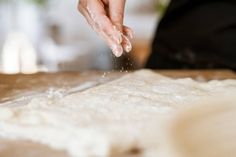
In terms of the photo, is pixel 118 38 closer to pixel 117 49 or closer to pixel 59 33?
pixel 117 49

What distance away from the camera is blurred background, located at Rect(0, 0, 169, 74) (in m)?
2.96

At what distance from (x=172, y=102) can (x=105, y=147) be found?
0.75 feet

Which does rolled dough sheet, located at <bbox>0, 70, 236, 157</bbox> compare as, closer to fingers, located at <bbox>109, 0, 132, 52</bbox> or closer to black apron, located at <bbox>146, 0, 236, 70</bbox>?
fingers, located at <bbox>109, 0, 132, 52</bbox>

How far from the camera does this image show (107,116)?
Result: 81 centimetres

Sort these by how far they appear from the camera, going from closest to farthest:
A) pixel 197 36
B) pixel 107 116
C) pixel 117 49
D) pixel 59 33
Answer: pixel 107 116 < pixel 117 49 < pixel 197 36 < pixel 59 33

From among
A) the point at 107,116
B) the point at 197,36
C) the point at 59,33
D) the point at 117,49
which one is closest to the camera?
the point at 107,116

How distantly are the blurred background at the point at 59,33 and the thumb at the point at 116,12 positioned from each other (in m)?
1.75

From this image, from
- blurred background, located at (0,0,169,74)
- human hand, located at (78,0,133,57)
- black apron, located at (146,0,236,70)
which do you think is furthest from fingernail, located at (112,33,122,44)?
blurred background, located at (0,0,169,74)

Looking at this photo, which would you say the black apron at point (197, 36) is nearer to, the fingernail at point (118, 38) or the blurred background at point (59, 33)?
the fingernail at point (118, 38)

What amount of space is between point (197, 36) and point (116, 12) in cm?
56

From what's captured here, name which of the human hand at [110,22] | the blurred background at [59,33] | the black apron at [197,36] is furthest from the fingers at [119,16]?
the blurred background at [59,33]

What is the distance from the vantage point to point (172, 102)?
0.89 m

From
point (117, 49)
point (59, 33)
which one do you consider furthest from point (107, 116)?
point (59, 33)

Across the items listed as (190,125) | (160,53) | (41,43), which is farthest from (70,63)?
(190,125)
